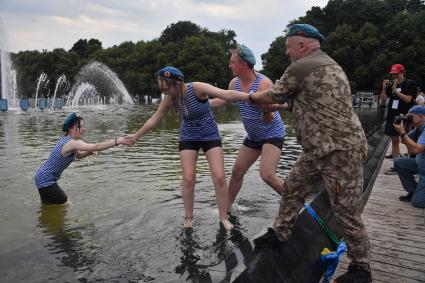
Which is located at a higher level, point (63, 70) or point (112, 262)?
point (63, 70)

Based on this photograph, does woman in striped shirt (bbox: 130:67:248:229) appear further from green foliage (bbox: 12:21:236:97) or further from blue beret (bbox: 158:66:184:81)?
green foliage (bbox: 12:21:236:97)

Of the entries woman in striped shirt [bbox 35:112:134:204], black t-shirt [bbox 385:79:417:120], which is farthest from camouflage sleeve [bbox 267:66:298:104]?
black t-shirt [bbox 385:79:417:120]

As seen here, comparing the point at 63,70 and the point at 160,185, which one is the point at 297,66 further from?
the point at 63,70

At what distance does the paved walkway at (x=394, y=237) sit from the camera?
4.26 meters

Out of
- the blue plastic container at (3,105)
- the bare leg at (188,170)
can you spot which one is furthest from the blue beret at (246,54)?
the blue plastic container at (3,105)

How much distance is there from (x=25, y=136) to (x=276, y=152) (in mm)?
14008

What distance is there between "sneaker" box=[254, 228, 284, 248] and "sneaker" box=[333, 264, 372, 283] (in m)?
0.65

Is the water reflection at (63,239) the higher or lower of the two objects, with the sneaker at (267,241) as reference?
lower

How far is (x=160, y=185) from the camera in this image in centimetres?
854

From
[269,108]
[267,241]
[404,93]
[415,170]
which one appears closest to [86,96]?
[404,93]

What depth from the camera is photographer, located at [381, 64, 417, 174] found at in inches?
362

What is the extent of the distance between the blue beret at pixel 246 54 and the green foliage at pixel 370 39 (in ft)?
192

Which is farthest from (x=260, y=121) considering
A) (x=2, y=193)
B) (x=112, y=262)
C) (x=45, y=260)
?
(x=2, y=193)

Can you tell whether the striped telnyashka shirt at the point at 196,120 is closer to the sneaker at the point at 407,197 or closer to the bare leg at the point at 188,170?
the bare leg at the point at 188,170
